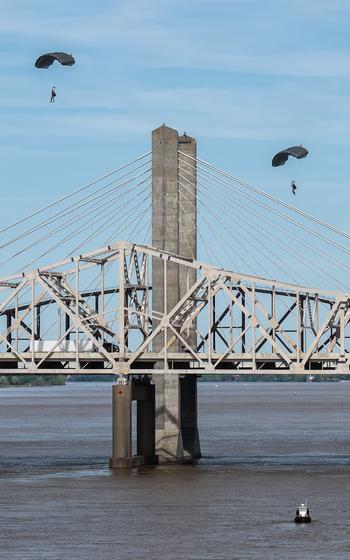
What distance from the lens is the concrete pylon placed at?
8050 centimetres

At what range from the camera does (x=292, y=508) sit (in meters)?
57.2

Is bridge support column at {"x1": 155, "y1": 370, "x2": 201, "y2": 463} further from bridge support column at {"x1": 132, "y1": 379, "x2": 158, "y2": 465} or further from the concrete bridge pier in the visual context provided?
bridge support column at {"x1": 132, "y1": 379, "x2": 158, "y2": 465}

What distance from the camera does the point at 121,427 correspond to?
74375mm

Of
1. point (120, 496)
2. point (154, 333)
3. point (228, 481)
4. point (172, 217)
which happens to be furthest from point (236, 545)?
point (172, 217)

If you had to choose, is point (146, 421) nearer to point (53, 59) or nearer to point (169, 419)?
point (169, 419)

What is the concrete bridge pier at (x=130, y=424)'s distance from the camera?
74.8 meters

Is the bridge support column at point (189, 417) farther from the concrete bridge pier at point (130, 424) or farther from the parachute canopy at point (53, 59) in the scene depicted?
the parachute canopy at point (53, 59)

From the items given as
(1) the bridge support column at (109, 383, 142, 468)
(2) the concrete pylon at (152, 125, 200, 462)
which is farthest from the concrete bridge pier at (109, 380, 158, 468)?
(2) the concrete pylon at (152, 125, 200, 462)

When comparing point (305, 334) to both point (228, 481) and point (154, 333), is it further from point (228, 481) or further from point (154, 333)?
point (228, 481)

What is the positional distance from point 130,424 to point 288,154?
1484 cm

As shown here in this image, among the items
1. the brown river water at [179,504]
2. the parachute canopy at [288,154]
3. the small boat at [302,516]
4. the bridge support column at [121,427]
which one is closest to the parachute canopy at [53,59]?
the parachute canopy at [288,154]

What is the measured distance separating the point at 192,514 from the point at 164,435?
81.8 feet

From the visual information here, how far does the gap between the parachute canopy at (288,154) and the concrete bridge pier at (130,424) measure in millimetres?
12839

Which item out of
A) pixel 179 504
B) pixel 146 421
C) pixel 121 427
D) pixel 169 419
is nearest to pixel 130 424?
pixel 121 427
